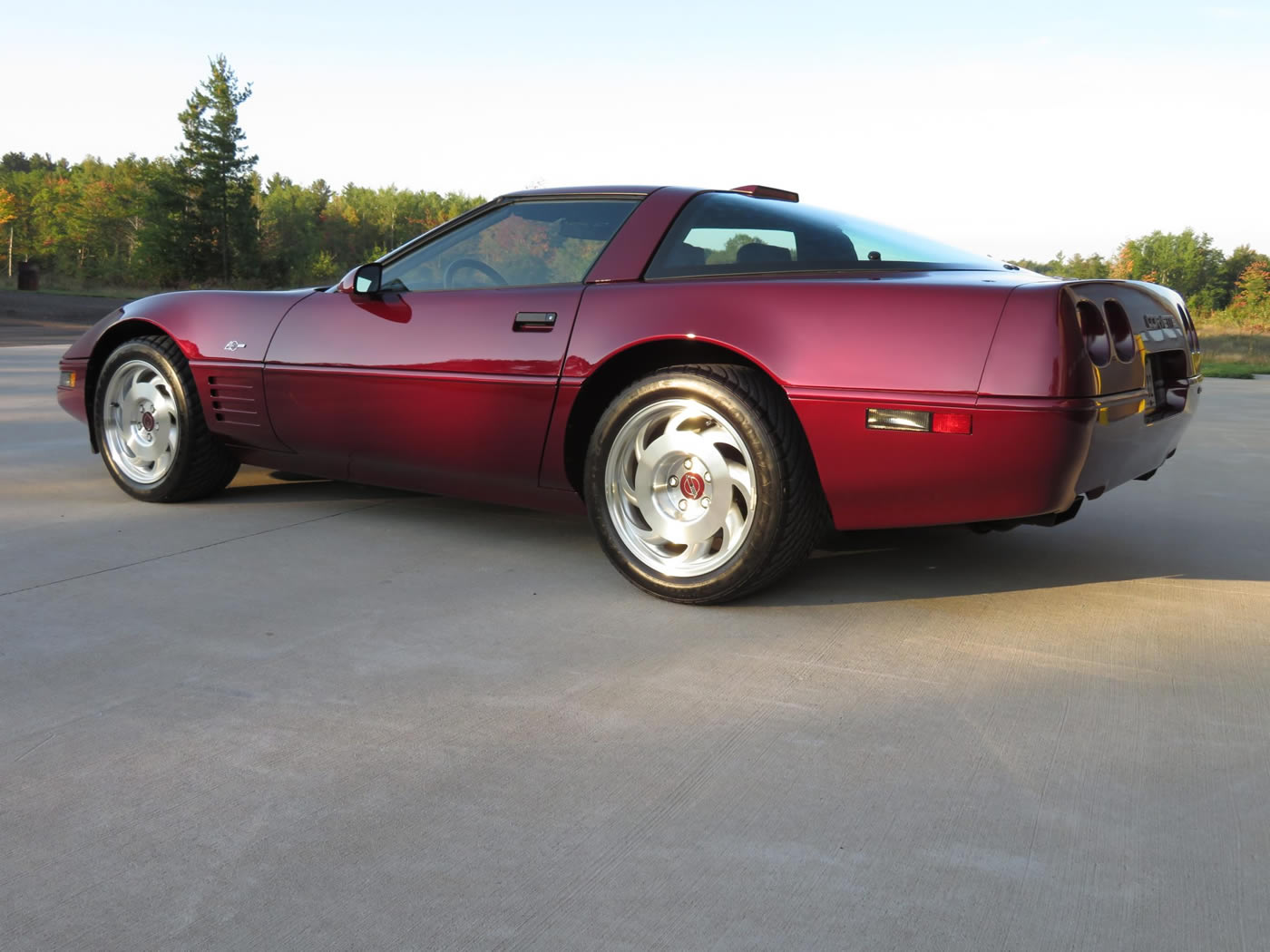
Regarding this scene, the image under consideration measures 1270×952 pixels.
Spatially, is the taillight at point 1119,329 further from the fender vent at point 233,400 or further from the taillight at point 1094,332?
the fender vent at point 233,400

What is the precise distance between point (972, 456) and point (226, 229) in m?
59.0

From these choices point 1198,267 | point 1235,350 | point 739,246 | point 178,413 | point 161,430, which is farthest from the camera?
point 1198,267

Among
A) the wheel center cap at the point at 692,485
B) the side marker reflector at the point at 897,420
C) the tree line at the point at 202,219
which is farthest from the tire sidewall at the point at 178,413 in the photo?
the tree line at the point at 202,219

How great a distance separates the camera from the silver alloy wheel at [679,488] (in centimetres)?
318

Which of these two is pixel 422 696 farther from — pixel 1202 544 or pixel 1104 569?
pixel 1202 544

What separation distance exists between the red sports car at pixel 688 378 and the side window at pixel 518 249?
0.04 ft

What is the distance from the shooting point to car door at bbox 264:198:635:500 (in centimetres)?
354

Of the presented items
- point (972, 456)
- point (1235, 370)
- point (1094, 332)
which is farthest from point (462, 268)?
point (1235, 370)

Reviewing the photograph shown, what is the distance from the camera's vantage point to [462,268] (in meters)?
3.89

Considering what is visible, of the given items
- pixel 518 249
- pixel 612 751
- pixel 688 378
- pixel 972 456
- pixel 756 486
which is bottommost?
pixel 612 751

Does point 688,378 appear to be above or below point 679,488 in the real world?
above

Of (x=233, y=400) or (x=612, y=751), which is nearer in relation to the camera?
(x=612, y=751)

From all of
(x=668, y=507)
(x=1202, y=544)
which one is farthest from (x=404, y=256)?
(x=1202, y=544)

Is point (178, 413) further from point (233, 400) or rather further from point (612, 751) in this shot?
point (612, 751)
